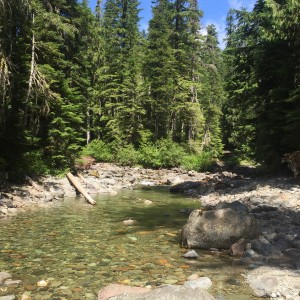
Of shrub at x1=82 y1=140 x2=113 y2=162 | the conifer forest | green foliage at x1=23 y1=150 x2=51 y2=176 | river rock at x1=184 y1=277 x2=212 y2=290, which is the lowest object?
river rock at x1=184 y1=277 x2=212 y2=290

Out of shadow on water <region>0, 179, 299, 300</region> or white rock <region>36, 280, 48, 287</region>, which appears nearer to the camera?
white rock <region>36, 280, 48, 287</region>

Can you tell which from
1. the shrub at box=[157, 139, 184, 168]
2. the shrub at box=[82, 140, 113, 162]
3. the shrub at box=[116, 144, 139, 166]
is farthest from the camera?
the shrub at box=[82, 140, 113, 162]

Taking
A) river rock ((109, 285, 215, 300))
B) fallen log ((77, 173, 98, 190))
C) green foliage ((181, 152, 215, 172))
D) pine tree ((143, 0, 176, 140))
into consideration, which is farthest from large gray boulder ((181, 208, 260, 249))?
pine tree ((143, 0, 176, 140))

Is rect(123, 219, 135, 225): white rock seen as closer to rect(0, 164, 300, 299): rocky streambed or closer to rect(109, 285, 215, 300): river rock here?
rect(0, 164, 300, 299): rocky streambed

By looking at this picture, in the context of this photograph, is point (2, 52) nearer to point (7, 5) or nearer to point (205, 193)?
point (7, 5)

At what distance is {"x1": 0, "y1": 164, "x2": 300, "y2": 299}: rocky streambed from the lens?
627cm

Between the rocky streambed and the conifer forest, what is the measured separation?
6.01 feet

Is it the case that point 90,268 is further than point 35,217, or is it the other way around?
point 35,217

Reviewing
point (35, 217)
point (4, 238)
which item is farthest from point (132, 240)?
point (35, 217)

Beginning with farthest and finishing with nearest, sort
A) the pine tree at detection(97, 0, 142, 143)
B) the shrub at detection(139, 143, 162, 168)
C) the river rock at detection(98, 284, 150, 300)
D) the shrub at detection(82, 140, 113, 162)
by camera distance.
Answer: the pine tree at detection(97, 0, 142, 143), the shrub at detection(82, 140, 113, 162), the shrub at detection(139, 143, 162, 168), the river rock at detection(98, 284, 150, 300)

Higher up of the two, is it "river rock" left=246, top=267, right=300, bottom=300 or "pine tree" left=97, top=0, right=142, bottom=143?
"pine tree" left=97, top=0, right=142, bottom=143

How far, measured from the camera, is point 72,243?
28.0 feet

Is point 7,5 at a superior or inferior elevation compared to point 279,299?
superior

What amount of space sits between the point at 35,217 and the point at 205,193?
959 centimetres
